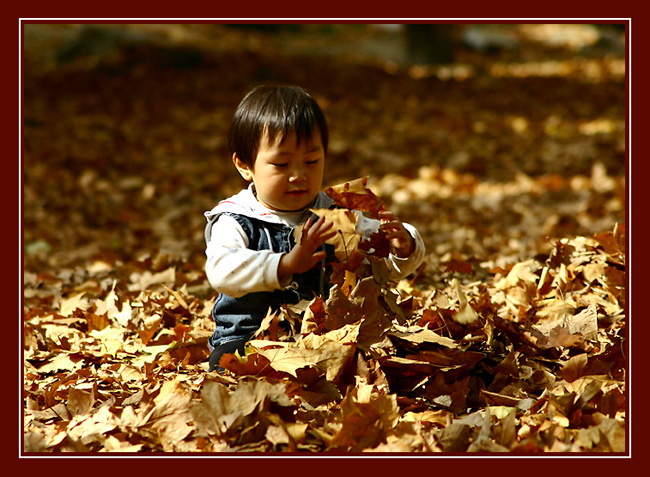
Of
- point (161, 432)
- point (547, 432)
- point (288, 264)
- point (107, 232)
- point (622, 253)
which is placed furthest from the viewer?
point (107, 232)

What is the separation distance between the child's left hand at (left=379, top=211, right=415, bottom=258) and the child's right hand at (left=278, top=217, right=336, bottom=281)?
0.21m

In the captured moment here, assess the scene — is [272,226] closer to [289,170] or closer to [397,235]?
[289,170]

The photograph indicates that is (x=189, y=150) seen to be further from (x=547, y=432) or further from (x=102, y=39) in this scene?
(x=547, y=432)

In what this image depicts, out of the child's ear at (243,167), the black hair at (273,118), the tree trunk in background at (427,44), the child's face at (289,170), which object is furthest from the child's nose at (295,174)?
the tree trunk in background at (427,44)

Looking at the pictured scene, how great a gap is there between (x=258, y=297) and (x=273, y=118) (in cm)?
67

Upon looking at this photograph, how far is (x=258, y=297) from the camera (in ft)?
9.37

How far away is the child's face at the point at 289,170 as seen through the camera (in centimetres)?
271

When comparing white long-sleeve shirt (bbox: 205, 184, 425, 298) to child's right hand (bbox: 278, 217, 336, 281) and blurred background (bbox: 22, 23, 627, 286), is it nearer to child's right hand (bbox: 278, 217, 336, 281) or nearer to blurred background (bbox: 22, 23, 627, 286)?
child's right hand (bbox: 278, 217, 336, 281)

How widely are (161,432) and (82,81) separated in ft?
32.4

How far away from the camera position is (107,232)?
251 inches

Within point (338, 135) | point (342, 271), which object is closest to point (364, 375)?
point (342, 271)

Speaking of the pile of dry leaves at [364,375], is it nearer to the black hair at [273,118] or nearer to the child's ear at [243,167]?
the black hair at [273,118]

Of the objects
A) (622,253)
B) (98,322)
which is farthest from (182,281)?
(622,253)

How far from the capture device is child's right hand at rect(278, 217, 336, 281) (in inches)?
98.5
